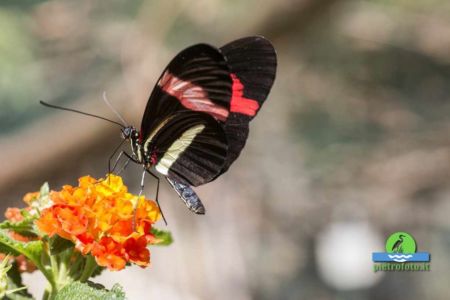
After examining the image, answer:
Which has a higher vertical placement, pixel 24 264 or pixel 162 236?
pixel 162 236

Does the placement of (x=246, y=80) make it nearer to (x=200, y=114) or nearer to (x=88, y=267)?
(x=200, y=114)

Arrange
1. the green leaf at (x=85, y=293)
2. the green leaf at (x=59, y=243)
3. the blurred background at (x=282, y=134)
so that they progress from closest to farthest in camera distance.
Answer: the green leaf at (x=85, y=293)
the green leaf at (x=59, y=243)
the blurred background at (x=282, y=134)

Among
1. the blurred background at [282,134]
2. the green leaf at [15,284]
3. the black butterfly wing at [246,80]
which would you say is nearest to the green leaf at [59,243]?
the green leaf at [15,284]

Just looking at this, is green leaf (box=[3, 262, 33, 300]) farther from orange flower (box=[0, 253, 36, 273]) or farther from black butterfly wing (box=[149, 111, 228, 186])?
black butterfly wing (box=[149, 111, 228, 186])

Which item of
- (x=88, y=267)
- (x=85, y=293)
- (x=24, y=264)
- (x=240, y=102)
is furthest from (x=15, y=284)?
(x=240, y=102)

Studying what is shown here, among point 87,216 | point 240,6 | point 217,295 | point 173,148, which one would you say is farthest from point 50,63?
point 87,216

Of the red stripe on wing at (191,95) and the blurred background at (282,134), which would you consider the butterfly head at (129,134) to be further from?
the blurred background at (282,134)
